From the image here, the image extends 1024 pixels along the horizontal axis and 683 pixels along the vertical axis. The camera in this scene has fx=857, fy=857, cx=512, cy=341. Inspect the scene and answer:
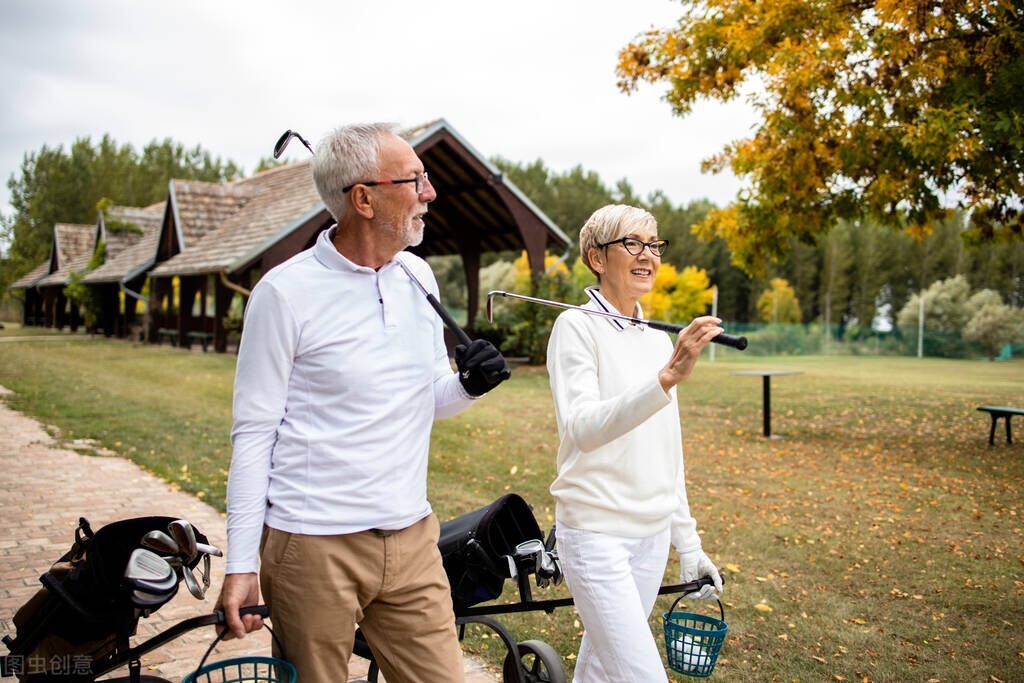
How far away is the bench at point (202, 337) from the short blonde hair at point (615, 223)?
83.5 ft

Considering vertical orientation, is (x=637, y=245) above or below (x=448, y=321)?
above

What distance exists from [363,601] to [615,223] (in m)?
1.55

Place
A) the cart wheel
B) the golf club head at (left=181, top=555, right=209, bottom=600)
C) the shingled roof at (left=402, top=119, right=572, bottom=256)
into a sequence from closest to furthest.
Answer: the golf club head at (left=181, top=555, right=209, bottom=600)
the cart wheel
the shingled roof at (left=402, top=119, right=572, bottom=256)

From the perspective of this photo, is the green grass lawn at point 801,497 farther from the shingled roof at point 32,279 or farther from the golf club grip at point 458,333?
the shingled roof at point 32,279

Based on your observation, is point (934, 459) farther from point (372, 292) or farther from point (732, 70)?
point (372, 292)

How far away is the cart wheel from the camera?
131 inches

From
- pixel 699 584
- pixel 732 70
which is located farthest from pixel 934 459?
pixel 699 584

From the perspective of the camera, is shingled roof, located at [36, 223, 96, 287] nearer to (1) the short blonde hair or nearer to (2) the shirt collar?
(1) the short blonde hair

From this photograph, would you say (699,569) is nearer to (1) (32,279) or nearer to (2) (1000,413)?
(2) (1000,413)

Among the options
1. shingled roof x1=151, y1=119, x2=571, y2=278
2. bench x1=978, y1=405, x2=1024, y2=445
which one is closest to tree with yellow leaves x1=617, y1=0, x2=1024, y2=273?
bench x1=978, y1=405, x2=1024, y2=445

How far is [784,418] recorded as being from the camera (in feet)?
49.3

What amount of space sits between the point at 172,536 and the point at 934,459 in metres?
10.9

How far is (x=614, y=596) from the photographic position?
9.20 ft

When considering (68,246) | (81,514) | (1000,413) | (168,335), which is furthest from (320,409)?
(68,246)
